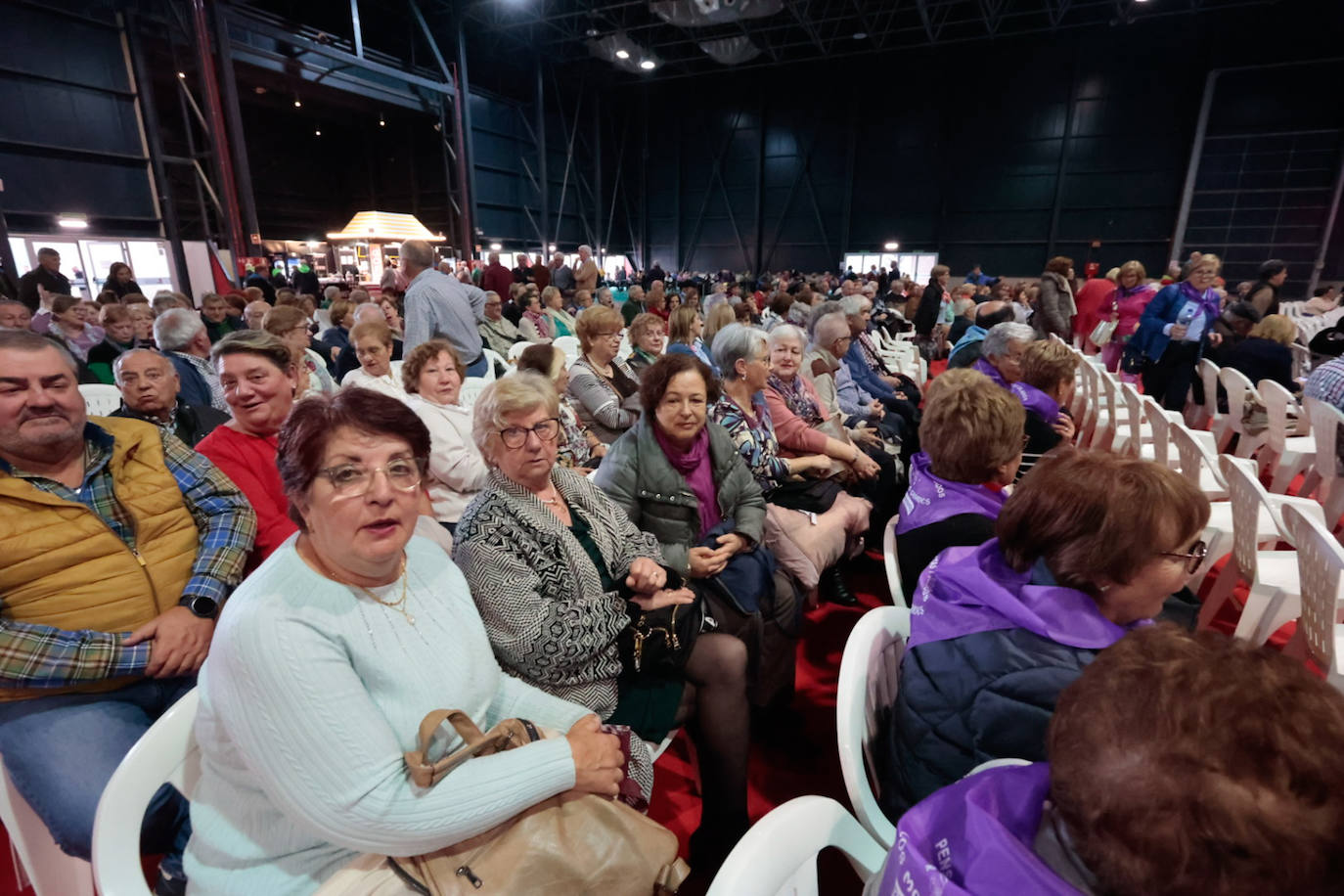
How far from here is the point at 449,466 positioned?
255 cm

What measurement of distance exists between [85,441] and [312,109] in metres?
15.7

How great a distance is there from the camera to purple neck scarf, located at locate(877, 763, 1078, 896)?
0.61 meters

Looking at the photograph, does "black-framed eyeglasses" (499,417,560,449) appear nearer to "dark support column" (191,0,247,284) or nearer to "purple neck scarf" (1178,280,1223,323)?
"purple neck scarf" (1178,280,1223,323)

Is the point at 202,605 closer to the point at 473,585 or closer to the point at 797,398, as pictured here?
the point at 473,585

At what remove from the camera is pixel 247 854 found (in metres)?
1.00

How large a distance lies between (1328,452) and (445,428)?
15.0ft

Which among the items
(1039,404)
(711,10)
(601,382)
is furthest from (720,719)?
(711,10)

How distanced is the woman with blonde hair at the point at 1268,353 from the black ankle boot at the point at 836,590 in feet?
12.4

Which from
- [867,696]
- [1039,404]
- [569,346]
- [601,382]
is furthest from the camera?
[569,346]

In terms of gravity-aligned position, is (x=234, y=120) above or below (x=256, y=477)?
above

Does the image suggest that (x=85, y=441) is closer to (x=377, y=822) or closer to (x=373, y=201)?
(x=377, y=822)

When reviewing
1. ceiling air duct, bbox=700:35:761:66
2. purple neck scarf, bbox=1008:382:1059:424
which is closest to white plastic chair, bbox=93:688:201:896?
purple neck scarf, bbox=1008:382:1059:424

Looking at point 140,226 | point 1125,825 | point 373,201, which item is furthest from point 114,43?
point 1125,825

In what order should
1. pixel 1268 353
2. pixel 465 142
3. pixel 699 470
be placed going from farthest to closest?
pixel 465 142 < pixel 1268 353 < pixel 699 470
